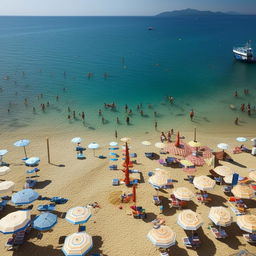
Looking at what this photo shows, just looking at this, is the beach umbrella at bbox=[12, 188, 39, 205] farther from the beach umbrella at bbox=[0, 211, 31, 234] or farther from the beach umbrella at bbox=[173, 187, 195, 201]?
the beach umbrella at bbox=[173, 187, 195, 201]

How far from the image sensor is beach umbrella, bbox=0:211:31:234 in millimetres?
14203

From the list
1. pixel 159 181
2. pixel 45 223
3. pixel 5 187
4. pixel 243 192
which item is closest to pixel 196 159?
pixel 243 192

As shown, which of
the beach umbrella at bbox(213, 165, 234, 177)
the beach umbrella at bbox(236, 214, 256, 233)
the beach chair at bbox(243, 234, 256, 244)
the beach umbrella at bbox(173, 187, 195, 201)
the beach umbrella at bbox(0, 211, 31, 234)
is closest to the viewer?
the beach umbrella at bbox(0, 211, 31, 234)

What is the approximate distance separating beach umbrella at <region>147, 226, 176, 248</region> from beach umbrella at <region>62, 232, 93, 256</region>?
3571mm

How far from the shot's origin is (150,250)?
14.8 metres

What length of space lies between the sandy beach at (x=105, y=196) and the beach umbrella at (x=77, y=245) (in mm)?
1580

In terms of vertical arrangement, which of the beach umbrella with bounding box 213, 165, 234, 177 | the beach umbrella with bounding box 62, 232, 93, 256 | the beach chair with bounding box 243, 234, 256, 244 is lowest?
the beach chair with bounding box 243, 234, 256, 244

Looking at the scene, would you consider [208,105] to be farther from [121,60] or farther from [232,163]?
[121,60]

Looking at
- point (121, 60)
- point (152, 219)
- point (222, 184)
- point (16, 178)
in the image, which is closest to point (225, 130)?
point (222, 184)

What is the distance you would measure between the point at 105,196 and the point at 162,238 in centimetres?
693

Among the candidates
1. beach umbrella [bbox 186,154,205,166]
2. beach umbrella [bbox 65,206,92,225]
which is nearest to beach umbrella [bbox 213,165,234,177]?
beach umbrella [bbox 186,154,205,166]

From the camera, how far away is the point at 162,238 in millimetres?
13727

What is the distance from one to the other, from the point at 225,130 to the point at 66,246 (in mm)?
27179

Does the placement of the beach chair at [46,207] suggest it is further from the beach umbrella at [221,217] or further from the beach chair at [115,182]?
the beach umbrella at [221,217]
